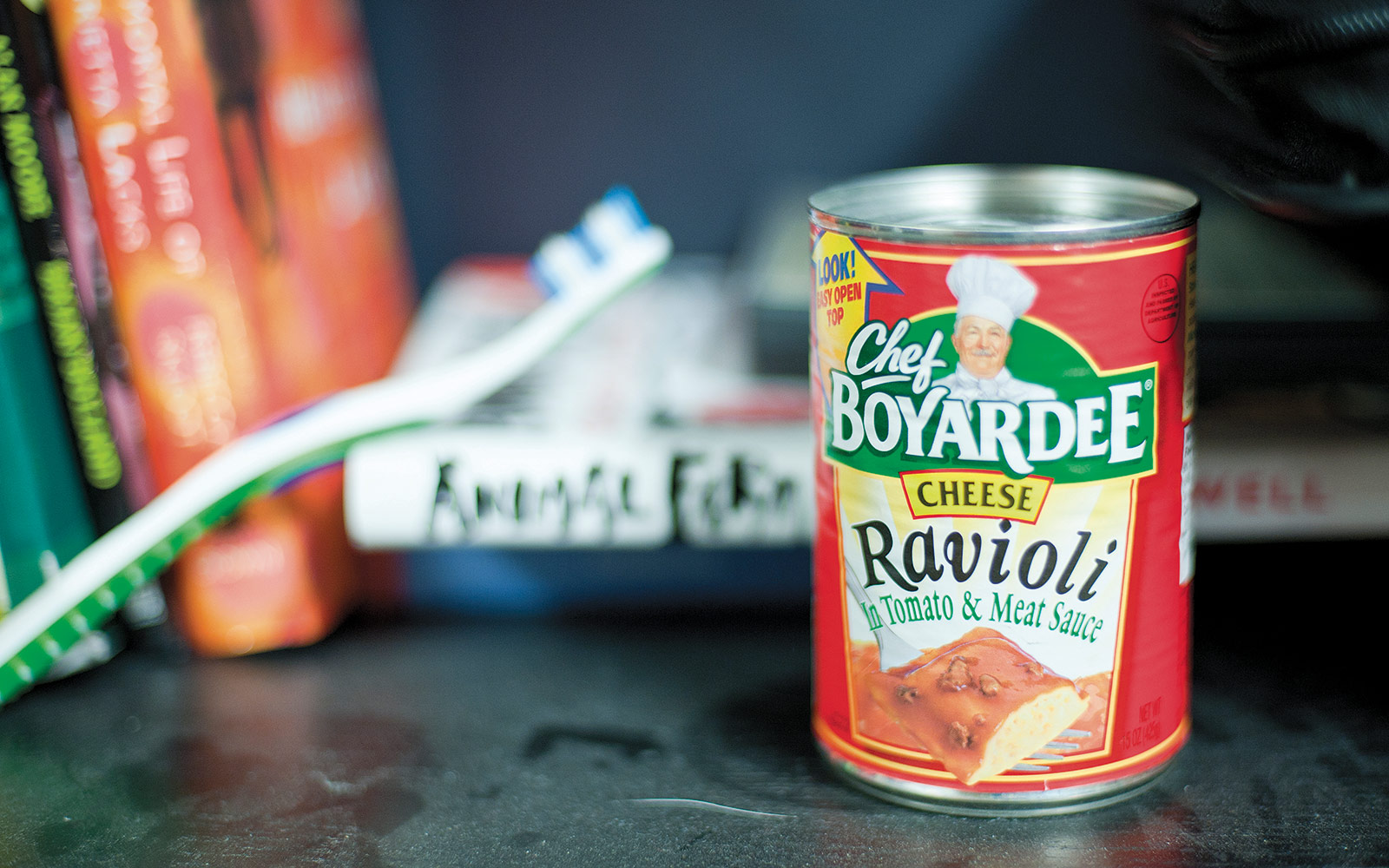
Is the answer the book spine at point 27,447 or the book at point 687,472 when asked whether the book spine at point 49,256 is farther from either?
the book at point 687,472

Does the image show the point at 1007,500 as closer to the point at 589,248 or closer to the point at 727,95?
the point at 589,248

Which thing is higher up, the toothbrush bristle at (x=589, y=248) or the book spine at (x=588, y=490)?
the toothbrush bristle at (x=589, y=248)

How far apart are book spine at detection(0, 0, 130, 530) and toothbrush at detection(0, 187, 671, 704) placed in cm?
3

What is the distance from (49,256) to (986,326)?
38 cm

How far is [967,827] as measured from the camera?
1.39 ft

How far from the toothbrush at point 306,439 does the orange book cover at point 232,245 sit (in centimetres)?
3

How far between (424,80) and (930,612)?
49cm

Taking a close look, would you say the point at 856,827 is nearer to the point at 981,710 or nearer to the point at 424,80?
the point at 981,710

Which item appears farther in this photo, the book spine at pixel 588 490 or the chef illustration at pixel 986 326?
the book spine at pixel 588 490

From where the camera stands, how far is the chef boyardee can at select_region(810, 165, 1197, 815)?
1.26 ft

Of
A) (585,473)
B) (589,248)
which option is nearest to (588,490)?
(585,473)

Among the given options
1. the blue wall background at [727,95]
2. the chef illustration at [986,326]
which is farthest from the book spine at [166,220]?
the chef illustration at [986,326]

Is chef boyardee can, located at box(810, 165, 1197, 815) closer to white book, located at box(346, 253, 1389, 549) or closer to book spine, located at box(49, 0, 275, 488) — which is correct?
white book, located at box(346, 253, 1389, 549)

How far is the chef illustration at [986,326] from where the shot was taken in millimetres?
379
